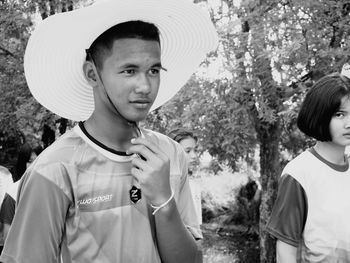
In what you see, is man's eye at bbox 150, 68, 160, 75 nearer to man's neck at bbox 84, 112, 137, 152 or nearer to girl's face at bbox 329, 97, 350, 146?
man's neck at bbox 84, 112, 137, 152

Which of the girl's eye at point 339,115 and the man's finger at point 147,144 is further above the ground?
the man's finger at point 147,144

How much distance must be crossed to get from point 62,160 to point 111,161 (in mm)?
168

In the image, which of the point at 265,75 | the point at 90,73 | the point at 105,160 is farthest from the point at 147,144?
the point at 265,75

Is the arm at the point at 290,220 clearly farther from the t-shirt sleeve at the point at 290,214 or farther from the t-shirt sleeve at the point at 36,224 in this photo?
the t-shirt sleeve at the point at 36,224

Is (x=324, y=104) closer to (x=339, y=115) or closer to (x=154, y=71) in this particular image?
(x=339, y=115)

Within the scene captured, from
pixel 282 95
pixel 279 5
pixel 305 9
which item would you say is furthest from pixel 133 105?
pixel 282 95

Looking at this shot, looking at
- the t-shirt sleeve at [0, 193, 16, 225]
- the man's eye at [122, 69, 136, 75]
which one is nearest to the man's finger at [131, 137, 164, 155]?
the man's eye at [122, 69, 136, 75]

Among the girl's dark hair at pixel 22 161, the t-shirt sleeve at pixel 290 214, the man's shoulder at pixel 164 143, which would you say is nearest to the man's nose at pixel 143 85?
the man's shoulder at pixel 164 143

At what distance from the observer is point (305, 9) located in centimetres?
504

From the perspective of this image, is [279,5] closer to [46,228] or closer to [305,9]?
[305,9]

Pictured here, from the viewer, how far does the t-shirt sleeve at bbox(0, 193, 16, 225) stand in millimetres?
3393

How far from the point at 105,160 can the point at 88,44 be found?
426 mm

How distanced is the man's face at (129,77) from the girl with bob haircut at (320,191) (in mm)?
1089

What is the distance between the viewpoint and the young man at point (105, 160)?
4.72 ft
